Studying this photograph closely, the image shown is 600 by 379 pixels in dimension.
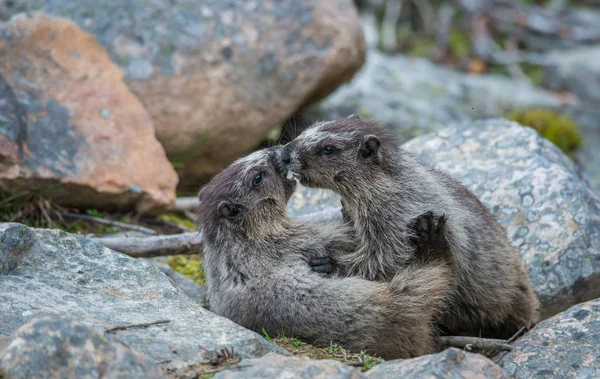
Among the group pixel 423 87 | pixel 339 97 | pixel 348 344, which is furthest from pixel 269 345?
pixel 423 87

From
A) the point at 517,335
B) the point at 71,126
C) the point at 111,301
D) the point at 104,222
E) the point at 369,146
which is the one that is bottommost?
the point at 104,222

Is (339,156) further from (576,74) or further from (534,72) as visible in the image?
(534,72)

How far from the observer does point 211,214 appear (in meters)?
6.92

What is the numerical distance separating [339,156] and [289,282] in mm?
1301

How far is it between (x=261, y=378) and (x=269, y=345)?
852 mm

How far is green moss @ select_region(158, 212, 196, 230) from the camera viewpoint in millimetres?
9578

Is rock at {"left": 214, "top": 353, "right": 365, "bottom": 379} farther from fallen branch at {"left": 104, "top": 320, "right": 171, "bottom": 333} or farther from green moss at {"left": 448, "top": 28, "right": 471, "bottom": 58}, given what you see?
green moss at {"left": 448, "top": 28, "right": 471, "bottom": 58}

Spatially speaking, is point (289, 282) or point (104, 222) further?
point (104, 222)

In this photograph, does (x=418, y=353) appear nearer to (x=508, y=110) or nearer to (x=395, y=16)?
(x=508, y=110)

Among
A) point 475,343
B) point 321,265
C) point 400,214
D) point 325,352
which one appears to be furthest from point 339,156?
point 475,343

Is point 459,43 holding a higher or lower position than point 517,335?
higher

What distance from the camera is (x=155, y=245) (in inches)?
316

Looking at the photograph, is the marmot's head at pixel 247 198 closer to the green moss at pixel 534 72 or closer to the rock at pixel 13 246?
the rock at pixel 13 246

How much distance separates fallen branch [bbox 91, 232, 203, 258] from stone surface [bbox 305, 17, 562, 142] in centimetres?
408
